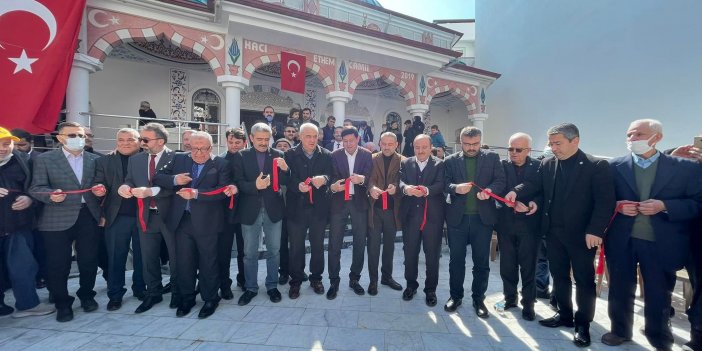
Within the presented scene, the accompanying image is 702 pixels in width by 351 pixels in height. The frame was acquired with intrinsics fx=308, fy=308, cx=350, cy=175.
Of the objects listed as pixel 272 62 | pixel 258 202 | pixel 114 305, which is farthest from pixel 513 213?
pixel 272 62

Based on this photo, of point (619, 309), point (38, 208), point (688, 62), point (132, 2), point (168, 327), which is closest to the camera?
point (619, 309)

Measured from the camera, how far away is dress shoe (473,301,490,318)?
10.3ft

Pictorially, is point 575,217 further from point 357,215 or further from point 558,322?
point 357,215

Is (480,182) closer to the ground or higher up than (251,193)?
higher up

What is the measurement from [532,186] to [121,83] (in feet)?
36.3

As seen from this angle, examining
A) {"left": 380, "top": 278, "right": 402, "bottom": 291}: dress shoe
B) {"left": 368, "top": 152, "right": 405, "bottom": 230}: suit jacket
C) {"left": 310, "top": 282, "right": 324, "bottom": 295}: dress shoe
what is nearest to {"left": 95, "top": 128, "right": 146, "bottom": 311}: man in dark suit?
{"left": 310, "top": 282, "right": 324, "bottom": 295}: dress shoe

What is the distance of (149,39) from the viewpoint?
689 cm

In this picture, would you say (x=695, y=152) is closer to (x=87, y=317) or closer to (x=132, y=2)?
(x=87, y=317)

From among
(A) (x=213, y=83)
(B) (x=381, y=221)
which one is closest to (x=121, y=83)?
(A) (x=213, y=83)

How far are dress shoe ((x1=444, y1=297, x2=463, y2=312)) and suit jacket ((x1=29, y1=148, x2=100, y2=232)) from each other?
380 cm

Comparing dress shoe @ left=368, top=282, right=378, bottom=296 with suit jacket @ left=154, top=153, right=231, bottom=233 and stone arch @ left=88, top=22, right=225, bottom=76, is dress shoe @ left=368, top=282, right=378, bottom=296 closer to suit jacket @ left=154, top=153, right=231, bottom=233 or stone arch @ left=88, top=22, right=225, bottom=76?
suit jacket @ left=154, top=153, right=231, bottom=233

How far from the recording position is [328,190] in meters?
3.60

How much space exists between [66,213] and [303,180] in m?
2.34

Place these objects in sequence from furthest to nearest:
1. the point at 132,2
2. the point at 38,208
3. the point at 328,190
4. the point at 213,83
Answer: the point at 213,83, the point at 132,2, the point at 328,190, the point at 38,208
